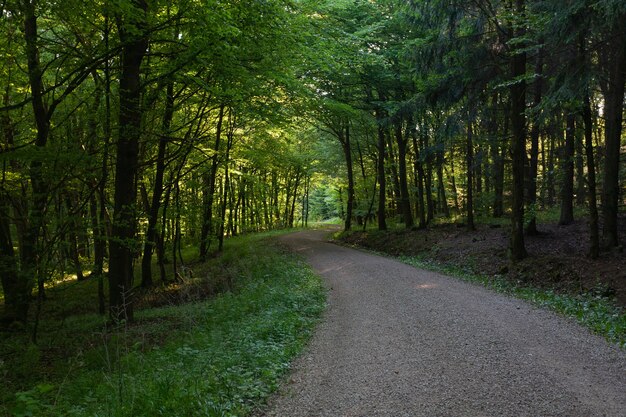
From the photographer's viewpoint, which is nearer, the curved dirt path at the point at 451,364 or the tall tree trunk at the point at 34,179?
the curved dirt path at the point at 451,364

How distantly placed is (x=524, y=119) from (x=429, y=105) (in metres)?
3.58

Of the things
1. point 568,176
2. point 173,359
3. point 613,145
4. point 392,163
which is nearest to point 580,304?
point 613,145

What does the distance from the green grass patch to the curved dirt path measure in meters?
0.38

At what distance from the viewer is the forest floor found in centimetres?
995

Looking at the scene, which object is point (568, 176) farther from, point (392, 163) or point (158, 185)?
point (158, 185)

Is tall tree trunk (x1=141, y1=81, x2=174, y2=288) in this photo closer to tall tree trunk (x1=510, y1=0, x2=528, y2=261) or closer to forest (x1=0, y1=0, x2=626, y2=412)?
forest (x1=0, y1=0, x2=626, y2=412)

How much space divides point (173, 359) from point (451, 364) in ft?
13.3

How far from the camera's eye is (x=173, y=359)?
19.9 feet

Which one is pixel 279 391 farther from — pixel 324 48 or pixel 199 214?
pixel 199 214

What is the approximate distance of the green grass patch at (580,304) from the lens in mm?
7211

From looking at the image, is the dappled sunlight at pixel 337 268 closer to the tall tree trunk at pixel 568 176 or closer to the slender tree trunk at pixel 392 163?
the tall tree trunk at pixel 568 176

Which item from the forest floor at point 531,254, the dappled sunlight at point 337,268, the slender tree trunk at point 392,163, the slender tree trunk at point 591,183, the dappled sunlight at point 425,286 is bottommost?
the dappled sunlight at point 337,268

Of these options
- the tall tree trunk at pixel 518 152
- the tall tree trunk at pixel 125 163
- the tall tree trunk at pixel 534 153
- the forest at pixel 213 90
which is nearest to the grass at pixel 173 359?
the forest at pixel 213 90

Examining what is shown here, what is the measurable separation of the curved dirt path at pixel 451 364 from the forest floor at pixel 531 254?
2190 millimetres
